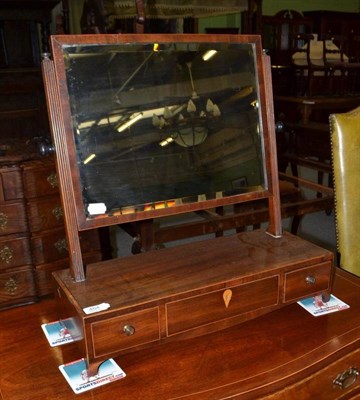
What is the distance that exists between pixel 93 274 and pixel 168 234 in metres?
1.18

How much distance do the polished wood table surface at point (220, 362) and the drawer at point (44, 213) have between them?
1.04m

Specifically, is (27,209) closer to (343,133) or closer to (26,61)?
(343,133)

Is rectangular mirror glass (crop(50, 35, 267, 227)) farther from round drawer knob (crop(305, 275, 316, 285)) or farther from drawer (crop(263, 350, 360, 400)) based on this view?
drawer (crop(263, 350, 360, 400))

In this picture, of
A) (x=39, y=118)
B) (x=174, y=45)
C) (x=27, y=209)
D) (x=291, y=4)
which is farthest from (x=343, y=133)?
(x=291, y=4)

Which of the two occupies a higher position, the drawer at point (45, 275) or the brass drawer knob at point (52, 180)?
the brass drawer knob at point (52, 180)

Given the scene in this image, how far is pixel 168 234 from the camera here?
215cm

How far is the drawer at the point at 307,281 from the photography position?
3.33 ft

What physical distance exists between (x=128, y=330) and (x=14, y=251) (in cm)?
139

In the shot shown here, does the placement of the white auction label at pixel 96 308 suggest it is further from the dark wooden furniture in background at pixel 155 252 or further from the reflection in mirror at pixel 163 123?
the reflection in mirror at pixel 163 123

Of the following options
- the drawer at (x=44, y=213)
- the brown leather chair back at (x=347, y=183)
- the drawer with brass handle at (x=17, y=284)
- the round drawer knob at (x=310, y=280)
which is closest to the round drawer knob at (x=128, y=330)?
the round drawer knob at (x=310, y=280)

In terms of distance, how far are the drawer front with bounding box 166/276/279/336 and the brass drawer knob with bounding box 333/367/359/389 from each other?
20 centimetres

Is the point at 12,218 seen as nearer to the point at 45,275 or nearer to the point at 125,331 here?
the point at 45,275

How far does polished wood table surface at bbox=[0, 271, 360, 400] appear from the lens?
0.84 m

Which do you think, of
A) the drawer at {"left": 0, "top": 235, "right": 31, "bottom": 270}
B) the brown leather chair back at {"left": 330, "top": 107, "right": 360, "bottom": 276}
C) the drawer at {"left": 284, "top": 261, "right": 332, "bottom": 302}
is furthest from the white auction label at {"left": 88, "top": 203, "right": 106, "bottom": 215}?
the drawer at {"left": 0, "top": 235, "right": 31, "bottom": 270}
